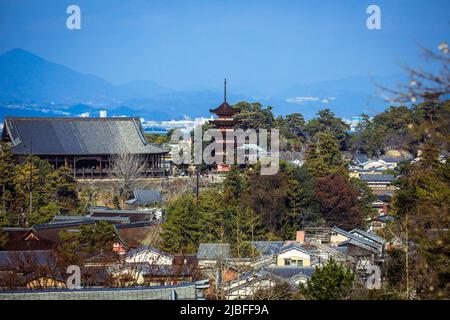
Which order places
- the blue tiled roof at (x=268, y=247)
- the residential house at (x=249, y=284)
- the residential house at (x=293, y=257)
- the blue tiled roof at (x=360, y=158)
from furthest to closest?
the blue tiled roof at (x=360, y=158)
the blue tiled roof at (x=268, y=247)
the residential house at (x=293, y=257)
the residential house at (x=249, y=284)

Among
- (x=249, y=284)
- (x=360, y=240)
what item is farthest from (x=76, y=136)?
(x=249, y=284)

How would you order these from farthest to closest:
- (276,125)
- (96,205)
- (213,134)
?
(276,125) → (213,134) → (96,205)

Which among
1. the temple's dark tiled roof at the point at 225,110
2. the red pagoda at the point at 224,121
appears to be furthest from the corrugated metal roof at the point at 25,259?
the temple's dark tiled roof at the point at 225,110

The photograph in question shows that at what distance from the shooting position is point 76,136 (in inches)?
1251

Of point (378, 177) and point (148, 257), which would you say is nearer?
point (148, 257)

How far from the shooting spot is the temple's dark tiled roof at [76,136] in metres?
30.8

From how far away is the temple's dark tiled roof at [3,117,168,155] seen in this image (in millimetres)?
30750

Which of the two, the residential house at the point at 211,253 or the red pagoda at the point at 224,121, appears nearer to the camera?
the residential house at the point at 211,253

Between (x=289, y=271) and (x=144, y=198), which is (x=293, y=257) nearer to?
(x=289, y=271)

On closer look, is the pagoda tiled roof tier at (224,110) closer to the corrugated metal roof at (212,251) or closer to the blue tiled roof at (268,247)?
the blue tiled roof at (268,247)
